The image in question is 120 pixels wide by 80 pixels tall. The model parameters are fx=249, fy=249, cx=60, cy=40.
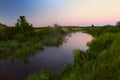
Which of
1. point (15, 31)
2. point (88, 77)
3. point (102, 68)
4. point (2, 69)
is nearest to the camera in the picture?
point (88, 77)

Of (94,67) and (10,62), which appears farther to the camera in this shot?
(10,62)

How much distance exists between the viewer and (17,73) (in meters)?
23.2

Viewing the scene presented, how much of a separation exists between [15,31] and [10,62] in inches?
1215

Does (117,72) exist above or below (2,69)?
above

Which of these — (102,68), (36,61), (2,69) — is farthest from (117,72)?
(36,61)

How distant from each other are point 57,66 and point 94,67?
11627mm

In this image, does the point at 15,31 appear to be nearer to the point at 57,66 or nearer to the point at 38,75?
the point at 57,66

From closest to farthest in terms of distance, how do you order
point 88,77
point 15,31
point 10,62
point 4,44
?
point 88,77 → point 10,62 → point 4,44 → point 15,31

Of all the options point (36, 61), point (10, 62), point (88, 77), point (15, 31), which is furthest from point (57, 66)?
point (15, 31)

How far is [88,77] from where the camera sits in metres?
12.8

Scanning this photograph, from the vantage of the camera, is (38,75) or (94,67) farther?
(38,75)

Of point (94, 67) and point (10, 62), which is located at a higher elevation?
point (94, 67)

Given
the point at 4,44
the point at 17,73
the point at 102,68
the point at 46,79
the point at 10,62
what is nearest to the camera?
the point at 102,68

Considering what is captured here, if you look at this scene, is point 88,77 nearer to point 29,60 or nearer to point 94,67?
point 94,67
